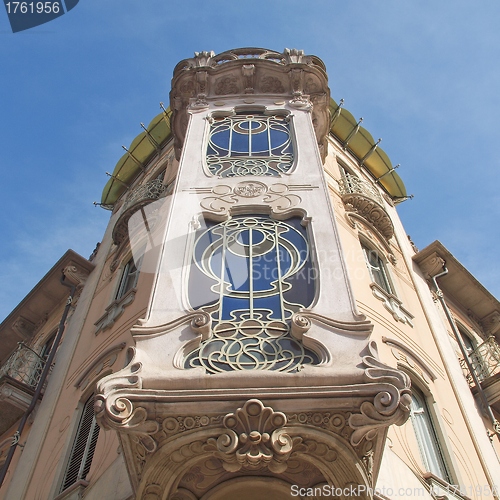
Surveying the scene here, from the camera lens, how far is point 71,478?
9.19 m

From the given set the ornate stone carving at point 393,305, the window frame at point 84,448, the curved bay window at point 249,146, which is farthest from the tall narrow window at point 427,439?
the window frame at point 84,448

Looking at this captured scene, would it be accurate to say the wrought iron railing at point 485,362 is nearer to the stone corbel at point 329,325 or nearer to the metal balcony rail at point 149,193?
the stone corbel at point 329,325

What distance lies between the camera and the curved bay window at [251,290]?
687cm

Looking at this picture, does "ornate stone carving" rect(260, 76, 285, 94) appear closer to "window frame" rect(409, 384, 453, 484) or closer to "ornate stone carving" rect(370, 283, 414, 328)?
"ornate stone carving" rect(370, 283, 414, 328)

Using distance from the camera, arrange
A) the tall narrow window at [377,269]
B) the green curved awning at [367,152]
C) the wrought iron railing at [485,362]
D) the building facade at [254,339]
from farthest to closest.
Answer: the green curved awning at [367,152] → the tall narrow window at [377,269] → the wrought iron railing at [485,362] → the building facade at [254,339]

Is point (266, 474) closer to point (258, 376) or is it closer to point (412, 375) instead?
point (258, 376)

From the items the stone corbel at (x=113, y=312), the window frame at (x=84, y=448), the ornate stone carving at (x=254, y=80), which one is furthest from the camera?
the ornate stone carving at (x=254, y=80)

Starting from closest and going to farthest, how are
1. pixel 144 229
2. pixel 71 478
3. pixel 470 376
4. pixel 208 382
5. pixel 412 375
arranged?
pixel 208 382
pixel 71 478
pixel 412 375
pixel 470 376
pixel 144 229

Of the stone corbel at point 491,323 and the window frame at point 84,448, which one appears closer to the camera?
the window frame at point 84,448

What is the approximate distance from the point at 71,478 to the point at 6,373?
3912 mm

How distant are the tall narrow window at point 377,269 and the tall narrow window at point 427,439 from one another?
109 inches

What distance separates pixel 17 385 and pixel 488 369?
28.8ft

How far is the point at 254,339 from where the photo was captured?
7094 millimetres

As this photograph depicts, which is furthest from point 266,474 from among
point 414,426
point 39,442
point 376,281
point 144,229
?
point 144,229
